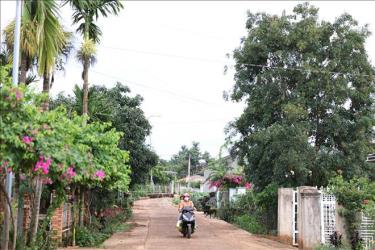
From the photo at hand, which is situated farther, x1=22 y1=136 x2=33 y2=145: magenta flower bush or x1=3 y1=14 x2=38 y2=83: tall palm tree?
x1=3 y1=14 x2=38 y2=83: tall palm tree

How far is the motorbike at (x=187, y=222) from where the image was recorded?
18094mm

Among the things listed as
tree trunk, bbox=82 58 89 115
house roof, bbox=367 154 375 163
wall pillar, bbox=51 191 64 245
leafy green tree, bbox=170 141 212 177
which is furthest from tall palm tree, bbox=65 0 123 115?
leafy green tree, bbox=170 141 212 177

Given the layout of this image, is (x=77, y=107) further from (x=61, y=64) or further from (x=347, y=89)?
(x=347, y=89)

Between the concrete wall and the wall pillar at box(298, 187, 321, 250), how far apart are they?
4.00 feet

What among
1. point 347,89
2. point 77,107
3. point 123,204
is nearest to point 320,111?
point 347,89

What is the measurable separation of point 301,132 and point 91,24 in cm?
842

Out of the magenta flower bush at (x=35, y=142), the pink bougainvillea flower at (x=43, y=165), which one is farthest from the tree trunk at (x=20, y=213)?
the pink bougainvillea flower at (x=43, y=165)

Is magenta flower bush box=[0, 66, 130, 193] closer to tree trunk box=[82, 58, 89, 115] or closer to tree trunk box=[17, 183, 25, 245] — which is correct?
tree trunk box=[17, 183, 25, 245]

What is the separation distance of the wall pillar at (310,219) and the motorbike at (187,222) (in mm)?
4092

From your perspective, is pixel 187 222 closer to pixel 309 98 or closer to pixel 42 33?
pixel 309 98

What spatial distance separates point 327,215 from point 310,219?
54 centimetres

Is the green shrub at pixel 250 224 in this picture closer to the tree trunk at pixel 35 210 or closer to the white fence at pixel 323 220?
the white fence at pixel 323 220

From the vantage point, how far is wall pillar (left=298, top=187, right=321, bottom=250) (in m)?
15.4

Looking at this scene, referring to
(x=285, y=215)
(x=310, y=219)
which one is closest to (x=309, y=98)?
(x=285, y=215)
